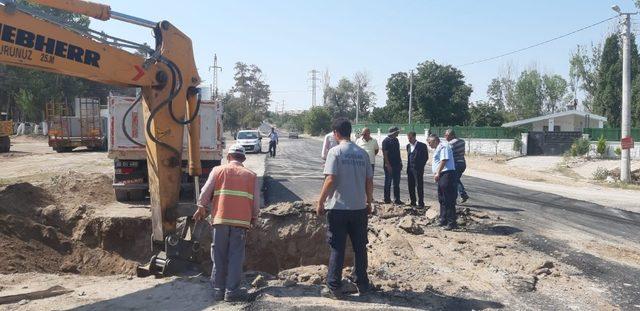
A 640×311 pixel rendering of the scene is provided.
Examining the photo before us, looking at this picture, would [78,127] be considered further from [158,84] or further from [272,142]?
[158,84]

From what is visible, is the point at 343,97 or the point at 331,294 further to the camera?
the point at 343,97

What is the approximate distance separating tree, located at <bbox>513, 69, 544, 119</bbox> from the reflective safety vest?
86430 millimetres

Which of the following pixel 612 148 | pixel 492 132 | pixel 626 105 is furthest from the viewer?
pixel 492 132

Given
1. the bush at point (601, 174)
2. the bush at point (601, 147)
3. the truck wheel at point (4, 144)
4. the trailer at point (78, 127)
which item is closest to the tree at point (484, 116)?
the bush at point (601, 147)

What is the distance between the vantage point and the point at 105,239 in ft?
34.1

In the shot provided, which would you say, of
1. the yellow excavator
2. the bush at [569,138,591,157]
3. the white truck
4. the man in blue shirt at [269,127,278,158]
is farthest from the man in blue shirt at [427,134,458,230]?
the bush at [569,138,591,157]

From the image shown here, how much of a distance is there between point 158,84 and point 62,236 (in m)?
4.97

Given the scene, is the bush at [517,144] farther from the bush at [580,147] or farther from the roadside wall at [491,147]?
the bush at [580,147]

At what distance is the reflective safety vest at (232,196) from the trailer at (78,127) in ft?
98.8

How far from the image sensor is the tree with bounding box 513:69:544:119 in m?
87.0

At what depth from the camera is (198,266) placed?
7082 millimetres

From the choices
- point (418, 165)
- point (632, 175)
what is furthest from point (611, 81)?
point (418, 165)

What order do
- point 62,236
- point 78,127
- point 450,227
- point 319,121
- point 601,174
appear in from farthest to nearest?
point 319,121, point 78,127, point 601,174, point 62,236, point 450,227

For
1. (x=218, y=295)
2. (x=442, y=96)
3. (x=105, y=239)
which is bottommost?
(x=105, y=239)
